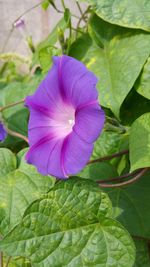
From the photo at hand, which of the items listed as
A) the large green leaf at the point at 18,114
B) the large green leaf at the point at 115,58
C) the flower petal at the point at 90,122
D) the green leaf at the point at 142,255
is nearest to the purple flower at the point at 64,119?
the flower petal at the point at 90,122

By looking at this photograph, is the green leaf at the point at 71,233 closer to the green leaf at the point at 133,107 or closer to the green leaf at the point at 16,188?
the green leaf at the point at 16,188

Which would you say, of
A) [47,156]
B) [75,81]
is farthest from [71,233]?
[75,81]

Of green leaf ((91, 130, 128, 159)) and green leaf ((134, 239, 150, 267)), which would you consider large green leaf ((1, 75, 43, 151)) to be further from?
green leaf ((134, 239, 150, 267))

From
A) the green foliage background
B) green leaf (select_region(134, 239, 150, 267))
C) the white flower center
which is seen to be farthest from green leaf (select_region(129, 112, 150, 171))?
green leaf (select_region(134, 239, 150, 267))

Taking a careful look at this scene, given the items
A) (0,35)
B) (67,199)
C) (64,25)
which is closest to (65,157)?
(67,199)

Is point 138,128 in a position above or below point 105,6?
below

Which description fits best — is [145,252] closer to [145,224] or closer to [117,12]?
[145,224]
